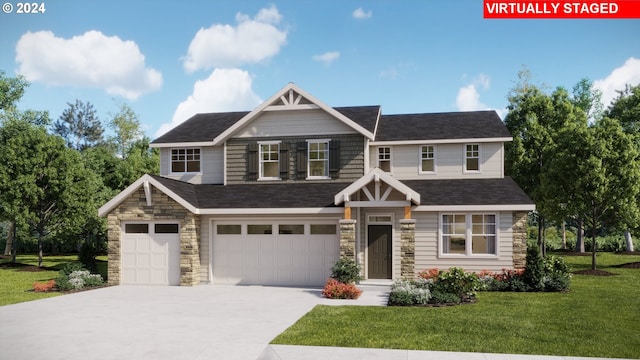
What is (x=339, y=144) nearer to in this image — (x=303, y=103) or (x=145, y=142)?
(x=303, y=103)

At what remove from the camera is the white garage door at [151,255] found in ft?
68.7

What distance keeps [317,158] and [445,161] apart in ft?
19.4

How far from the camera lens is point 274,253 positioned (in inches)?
840

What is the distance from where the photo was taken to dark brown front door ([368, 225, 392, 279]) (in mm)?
21000

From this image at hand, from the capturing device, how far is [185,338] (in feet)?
37.0

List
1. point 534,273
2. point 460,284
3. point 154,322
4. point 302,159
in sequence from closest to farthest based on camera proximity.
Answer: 1. point 154,322
2. point 460,284
3. point 534,273
4. point 302,159

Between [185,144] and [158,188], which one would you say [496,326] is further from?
[185,144]

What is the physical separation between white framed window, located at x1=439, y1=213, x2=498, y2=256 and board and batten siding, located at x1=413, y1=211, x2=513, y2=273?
199 mm

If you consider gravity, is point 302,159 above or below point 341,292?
above

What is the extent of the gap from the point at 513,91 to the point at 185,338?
130 feet

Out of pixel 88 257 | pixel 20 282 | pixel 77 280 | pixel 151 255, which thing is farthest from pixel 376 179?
pixel 20 282

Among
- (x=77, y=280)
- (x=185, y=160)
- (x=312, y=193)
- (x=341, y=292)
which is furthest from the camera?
(x=185, y=160)

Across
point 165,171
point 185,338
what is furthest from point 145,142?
point 185,338

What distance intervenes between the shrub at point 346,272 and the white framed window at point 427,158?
7.02 metres
